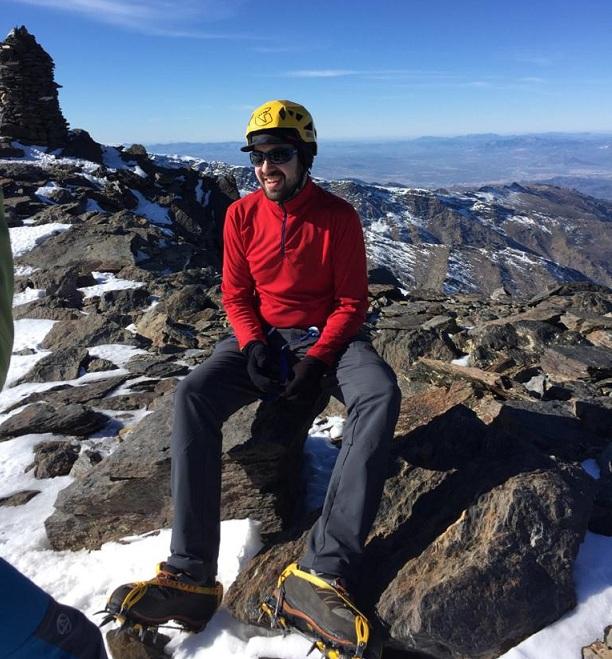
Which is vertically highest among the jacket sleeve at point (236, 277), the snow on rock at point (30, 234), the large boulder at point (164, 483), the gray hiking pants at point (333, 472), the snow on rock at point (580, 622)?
the jacket sleeve at point (236, 277)

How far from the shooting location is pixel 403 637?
14.5 feet

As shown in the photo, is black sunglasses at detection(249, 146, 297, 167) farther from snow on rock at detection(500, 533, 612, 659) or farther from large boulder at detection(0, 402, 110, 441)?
large boulder at detection(0, 402, 110, 441)

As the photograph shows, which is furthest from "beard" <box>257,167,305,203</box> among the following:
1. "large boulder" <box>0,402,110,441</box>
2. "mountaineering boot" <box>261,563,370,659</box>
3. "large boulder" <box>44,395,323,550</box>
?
"large boulder" <box>0,402,110,441</box>

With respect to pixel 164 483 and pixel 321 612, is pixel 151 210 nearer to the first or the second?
pixel 164 483

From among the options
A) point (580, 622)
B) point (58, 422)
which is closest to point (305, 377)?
point (580, 622)

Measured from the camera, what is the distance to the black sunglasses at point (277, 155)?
634 cm

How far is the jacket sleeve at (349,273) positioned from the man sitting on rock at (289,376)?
1cm

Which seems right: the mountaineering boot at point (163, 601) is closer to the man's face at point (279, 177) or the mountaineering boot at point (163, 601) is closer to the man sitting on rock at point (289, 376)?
the man sitting on rock at point (289, 376)

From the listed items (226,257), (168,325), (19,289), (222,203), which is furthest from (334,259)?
(222,203)

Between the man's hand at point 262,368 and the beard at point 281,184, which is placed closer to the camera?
the man's hand at point 262,368

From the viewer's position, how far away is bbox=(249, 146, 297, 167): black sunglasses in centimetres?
634

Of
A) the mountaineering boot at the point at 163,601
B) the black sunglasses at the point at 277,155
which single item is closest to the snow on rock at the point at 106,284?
the black sunglasses at the point at 277,155

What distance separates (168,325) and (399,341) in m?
6.50

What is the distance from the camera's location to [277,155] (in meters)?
6.38
